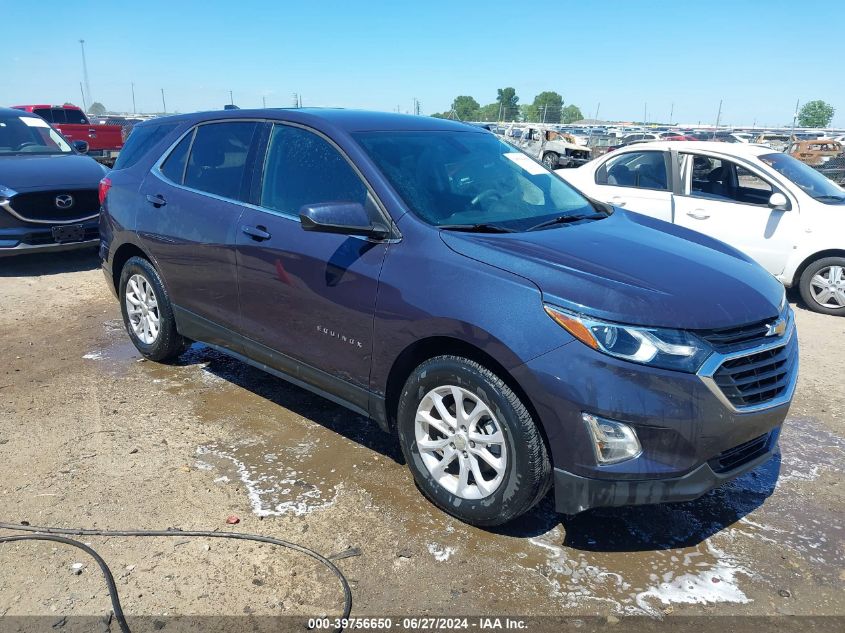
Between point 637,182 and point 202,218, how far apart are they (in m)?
5.42

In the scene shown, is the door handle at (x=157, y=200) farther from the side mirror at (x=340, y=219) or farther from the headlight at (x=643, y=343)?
the headlight at (x=643, y=343)

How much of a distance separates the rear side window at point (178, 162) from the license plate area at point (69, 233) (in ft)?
12.2

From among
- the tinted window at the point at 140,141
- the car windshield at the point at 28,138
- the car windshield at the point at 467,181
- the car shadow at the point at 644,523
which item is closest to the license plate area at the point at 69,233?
the car windshield at the point at 28,138

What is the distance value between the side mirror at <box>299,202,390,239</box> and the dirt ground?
51.6 inches

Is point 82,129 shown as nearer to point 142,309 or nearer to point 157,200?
point 142,309

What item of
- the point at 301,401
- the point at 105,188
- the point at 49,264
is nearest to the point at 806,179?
the point at 301,401

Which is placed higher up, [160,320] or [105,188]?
[105,188]

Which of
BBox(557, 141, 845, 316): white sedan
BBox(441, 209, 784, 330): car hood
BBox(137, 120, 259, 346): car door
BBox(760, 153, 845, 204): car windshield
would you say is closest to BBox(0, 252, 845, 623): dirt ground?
BBox(137, 120, 259, 346): car door

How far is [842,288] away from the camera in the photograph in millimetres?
6812

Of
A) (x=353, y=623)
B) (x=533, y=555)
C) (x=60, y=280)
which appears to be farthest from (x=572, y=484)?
(x=60, y=280)

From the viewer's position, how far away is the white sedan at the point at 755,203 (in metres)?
6.89

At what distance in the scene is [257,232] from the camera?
12.3 ft

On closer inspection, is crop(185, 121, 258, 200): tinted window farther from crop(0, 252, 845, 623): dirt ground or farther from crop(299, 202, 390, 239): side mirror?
crop(0, 252, 845, 623): dirt ground

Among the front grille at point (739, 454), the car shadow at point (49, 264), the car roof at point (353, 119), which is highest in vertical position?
the car roof at point (353, 119)
